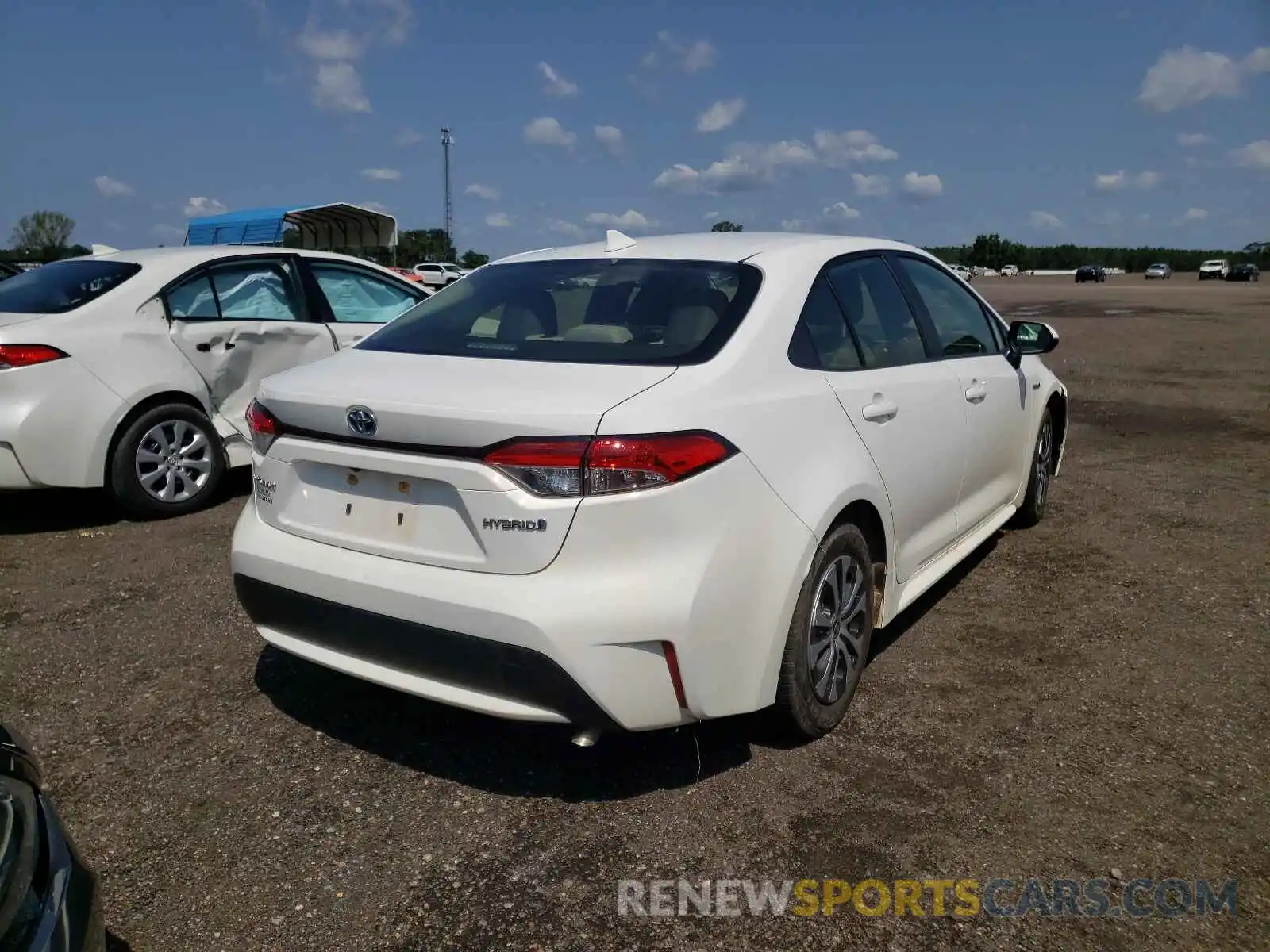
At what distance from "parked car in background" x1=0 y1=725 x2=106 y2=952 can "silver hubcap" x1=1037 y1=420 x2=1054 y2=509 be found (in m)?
4.87

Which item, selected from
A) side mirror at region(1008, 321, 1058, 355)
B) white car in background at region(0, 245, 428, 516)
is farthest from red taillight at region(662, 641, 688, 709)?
white car in background at region(0, 245, 428, 516)

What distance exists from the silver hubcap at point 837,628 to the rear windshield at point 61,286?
15.5 feet

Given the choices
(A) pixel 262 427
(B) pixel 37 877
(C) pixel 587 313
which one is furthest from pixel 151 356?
(B) pixel 37 877

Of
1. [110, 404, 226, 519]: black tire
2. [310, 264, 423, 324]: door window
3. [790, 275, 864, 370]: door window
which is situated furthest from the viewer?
[310, 264, 423, 324]: door window

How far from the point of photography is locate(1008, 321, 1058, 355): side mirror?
4.98m

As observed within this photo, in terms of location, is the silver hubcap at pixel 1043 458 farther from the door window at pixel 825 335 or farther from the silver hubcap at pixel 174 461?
the silver hubcap at pixel 174 461

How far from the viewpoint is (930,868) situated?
254cm

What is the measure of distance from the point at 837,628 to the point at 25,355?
458 centimetres

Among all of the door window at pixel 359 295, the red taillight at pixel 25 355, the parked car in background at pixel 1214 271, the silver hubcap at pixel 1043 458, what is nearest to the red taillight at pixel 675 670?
the silver hubcap at pixel 1043 458

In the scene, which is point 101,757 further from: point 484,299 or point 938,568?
point 938,568

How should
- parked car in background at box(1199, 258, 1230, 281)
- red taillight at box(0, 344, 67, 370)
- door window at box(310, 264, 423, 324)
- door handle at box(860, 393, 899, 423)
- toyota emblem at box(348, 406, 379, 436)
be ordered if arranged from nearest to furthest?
toyota emblem at box(348, 406, 379, 436) → door handle at box(860, 393, 899, 423) → red taillight at box(0, 344, 67, 370) → door window at box(310, 264, 423, 324) → parked car in background at box(1199, 258, 1230, 281)

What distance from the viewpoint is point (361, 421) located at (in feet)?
8.89

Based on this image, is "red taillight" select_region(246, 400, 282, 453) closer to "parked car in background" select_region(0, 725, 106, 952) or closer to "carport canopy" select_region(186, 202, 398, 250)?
"parked car in background" select_region(0, 725, 106, 952)

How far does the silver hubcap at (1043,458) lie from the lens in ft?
17.7
